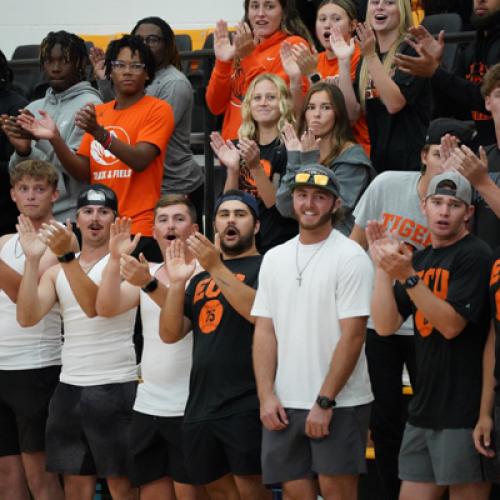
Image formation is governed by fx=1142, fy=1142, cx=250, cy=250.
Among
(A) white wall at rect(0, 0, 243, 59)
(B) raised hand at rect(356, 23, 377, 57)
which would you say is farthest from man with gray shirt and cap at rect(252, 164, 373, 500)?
(A) white wall at rect(0, 0, 243, 59)

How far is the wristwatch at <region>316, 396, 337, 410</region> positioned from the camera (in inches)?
196

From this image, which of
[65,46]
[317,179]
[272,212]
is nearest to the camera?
[317,179]

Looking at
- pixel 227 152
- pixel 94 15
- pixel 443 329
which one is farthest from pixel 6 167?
pixel 94 15

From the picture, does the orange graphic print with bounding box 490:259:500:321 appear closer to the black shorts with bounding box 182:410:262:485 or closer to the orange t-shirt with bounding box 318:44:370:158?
Result: the black shorts with bounding box 182:410:262:485

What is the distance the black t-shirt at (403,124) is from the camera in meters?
6.34

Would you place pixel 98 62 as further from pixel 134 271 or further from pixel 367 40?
pixel 134 271

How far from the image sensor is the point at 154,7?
11695mm

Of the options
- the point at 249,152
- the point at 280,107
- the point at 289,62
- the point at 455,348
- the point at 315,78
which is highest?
the point at 289,62

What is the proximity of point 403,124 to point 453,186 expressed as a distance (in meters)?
1.45

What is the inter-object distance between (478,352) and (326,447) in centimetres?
79

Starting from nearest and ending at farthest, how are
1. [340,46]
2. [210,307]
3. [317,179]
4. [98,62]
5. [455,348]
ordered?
[455,348]
[317,179]
[210,307]
[340,46]
[98,62]

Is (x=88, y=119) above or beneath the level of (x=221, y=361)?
above

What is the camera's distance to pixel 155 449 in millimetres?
5785

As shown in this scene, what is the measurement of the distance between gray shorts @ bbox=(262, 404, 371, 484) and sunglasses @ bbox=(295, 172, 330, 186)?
1.05 metres
